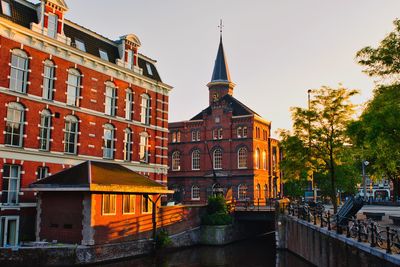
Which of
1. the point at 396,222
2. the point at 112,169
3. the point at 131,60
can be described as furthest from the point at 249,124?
the point at 396,222

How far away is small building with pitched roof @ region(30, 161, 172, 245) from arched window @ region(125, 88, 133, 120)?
843 centimetres

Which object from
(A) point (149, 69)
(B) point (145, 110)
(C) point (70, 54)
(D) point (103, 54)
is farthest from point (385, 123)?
(A) point (149, 69)

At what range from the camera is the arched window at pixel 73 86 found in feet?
96.6

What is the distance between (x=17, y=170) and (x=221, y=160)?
1419 inches

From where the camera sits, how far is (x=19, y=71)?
85.4ft

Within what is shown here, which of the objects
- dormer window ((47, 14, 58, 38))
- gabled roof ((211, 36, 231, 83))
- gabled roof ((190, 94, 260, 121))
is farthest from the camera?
gabled roof ((211, 36, 231, 83))

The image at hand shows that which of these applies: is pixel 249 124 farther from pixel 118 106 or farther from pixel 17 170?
pixel 17 170

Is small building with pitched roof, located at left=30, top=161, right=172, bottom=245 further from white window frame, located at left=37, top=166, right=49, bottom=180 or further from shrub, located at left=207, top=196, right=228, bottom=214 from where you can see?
shrub, located at left=207, top=196, right=228, bottom=214

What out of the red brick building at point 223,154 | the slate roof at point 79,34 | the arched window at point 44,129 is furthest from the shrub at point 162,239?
the red brick building at point 223,154

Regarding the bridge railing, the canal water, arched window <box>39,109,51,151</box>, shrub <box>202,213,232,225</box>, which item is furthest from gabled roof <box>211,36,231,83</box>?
arched window <box>39,109,51,151</box>

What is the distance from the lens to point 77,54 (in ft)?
97.0

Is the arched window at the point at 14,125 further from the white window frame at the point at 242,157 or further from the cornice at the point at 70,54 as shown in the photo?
the white window frame at the point at 242,157

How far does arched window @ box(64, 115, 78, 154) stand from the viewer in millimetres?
29141

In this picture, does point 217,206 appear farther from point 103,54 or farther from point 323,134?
point 103,54
